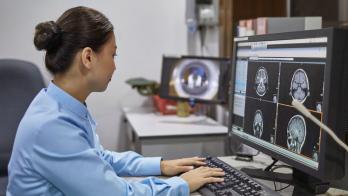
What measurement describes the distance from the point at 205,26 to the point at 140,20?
502mm

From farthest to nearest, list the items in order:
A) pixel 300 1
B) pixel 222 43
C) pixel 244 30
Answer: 1. pixel 222 43
2. pixel 300 1
3. pixel 244 30

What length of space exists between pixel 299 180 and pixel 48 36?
2.74 ft

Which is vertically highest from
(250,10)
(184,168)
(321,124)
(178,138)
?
(250,10)

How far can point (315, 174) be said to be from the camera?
1.02 metres

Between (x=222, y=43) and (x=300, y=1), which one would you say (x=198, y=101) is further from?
(x=300, y=1)

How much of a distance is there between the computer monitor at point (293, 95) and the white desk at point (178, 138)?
0.75m

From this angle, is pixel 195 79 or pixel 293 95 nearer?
pixel 293 95

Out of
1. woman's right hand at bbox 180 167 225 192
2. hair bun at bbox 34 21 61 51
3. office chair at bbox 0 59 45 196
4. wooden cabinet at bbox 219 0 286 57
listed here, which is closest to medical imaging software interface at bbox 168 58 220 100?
wooden cabinet at bbox 219 0 286 57

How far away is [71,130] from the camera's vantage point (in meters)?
0.99

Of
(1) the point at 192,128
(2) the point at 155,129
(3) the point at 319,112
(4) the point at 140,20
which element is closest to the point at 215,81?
(1) the point at 192,128

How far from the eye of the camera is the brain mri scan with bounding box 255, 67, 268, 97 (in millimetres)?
1277

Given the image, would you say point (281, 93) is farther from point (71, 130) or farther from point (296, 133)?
point (71, 130)

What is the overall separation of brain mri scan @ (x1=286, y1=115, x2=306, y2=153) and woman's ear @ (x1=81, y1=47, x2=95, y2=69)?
59 cm

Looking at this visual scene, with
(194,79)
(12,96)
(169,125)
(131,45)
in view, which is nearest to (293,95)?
(169,125)
